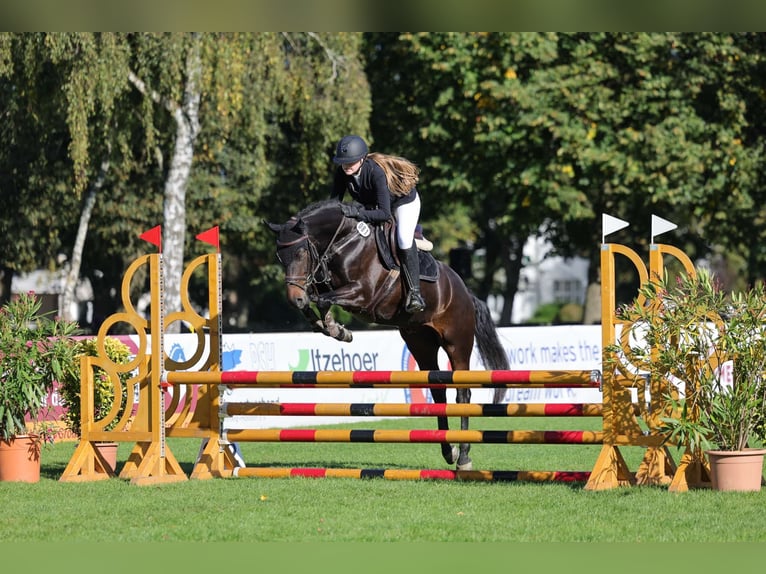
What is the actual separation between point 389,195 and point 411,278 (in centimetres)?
66

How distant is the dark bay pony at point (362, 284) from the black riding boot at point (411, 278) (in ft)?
0.24

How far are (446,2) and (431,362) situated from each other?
598 cm

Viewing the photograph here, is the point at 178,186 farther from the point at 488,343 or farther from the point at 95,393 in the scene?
the point at 488,343

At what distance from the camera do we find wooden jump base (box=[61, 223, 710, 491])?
23.5 ft

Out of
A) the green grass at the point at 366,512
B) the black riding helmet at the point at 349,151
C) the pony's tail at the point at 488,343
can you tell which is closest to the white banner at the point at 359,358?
the pony's tail at the point at 488,343

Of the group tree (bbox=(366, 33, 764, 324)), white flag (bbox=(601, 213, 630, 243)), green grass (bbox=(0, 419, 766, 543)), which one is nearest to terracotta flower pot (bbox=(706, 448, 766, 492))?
green grass (bbox=(0, 419, 766, 543))

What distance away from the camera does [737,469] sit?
6789 millimetres

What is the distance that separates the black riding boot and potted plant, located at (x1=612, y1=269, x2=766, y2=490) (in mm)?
1706

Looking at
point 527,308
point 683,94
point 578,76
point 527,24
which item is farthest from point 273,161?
point 527,308

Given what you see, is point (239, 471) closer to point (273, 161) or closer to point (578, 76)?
point (578, 76)

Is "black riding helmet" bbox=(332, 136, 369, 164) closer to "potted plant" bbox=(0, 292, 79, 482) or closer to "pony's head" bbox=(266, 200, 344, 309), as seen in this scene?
"pony's head" bbox=(266, 200, 344, 309)

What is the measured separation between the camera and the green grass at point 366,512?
5508mm

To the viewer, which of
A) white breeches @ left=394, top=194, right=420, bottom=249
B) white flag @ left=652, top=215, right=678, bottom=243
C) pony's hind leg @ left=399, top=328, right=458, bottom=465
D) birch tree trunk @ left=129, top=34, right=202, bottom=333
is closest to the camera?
white flag @ left=652, top=215, right=678, bottom=243

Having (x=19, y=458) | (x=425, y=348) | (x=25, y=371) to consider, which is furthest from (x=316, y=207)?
(x=19, y=458)
